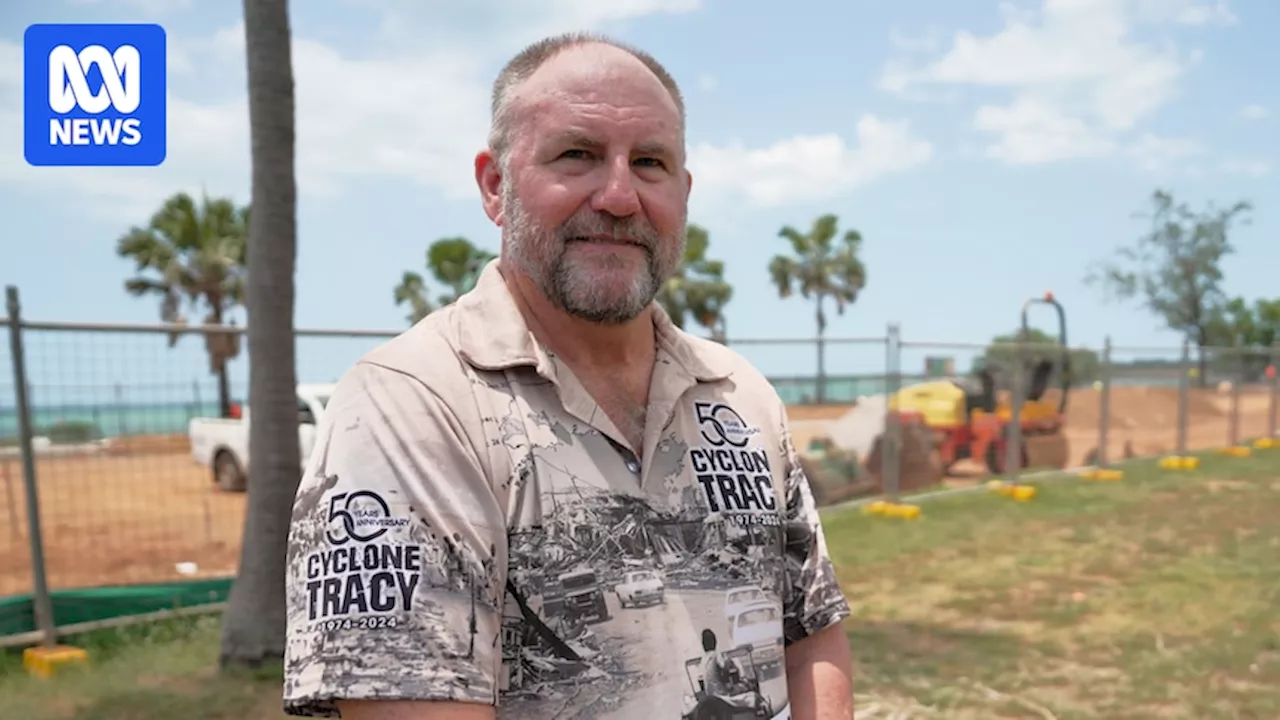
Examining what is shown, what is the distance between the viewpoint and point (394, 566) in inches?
52.1

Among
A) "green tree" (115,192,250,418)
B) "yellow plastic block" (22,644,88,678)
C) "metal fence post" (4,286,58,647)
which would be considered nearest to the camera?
"yellow plastic block" (22,644,88,678)

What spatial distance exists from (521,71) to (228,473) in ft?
21.4

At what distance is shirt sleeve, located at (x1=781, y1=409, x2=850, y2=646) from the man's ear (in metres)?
0.67

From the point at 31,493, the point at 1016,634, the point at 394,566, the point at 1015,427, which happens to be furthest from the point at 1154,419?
the point at 394,566

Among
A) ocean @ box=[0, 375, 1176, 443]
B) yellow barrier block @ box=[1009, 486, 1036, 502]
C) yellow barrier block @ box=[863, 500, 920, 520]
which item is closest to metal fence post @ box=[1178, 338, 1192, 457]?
yellow barrier block @ box=[1009, 486, 1036, 502]

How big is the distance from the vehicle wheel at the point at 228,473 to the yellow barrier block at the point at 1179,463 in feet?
40.8

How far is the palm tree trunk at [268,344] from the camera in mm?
4984

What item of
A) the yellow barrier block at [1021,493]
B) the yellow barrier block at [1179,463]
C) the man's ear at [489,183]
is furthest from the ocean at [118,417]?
the yellow barrier block at [1179,463]

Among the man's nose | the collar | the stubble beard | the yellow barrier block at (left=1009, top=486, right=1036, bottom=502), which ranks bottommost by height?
the yellow barrier block at (left=1009, top=486, right=1036, bottom=502)

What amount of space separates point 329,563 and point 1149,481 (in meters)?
13.4

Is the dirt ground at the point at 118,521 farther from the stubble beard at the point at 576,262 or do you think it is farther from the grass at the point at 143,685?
the stubble beard at the point at 576,262

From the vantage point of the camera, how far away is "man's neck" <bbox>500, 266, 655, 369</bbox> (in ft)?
5.44

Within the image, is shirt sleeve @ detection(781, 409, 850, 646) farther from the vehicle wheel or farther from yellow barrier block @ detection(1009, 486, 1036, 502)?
yellow barrier block @ detection(1009, 486, 1036, 502)

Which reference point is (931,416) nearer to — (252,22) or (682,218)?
(252,22)
